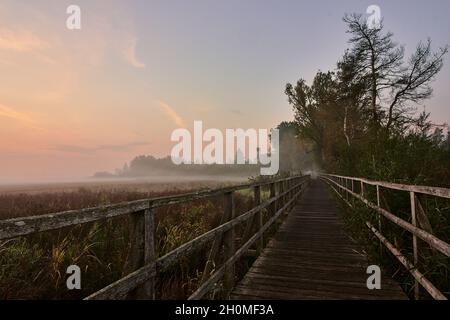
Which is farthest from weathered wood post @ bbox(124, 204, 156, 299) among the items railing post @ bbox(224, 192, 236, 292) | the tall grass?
the tall grass

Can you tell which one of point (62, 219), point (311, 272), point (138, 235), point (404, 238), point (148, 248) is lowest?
point (311, 272)

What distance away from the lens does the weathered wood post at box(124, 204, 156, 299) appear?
243 cm

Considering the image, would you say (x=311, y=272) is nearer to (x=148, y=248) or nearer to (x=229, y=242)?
(x=229, y=242)

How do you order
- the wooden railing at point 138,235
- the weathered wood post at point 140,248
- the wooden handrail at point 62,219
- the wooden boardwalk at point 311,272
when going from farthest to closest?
the wooden boardwalk at point 311,272 < the weathered wood post at point 140,248 < the wooden railing at point 138,235 < the wooden handrail at point 62,219

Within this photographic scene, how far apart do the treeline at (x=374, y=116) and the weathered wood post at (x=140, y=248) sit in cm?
482

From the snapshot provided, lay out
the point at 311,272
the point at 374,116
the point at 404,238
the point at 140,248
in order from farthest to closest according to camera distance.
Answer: the point at 374,116 → the point at 311,272 → the point at 404,238 → the point at 140,248

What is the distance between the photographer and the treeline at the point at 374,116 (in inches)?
266

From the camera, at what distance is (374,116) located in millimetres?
20672

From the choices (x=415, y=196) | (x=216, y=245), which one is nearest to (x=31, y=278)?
(x=216, y=245)

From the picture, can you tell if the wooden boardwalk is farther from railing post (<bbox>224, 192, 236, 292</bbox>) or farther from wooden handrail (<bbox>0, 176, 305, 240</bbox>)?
wooden handrail (<bbox>0, 176, 305, 240</bbox>)

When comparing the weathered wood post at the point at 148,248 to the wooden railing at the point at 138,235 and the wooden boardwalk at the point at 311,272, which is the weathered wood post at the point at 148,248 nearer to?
the wooden railing at the point at 138,235

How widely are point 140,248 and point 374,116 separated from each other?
2117cm

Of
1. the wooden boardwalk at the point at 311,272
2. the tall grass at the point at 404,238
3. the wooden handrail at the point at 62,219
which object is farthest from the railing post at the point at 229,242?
the tall grass at the point at 404,238

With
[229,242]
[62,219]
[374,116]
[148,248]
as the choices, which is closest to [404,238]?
[229,242]
